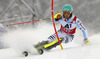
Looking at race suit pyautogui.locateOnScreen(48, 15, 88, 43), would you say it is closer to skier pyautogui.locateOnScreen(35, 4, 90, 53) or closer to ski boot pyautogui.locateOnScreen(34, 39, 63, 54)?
skier pyautogui.locateOnScreen(35, 4, 90, 53)

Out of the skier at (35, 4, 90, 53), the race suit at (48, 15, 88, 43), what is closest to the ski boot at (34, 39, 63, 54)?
the skier at (35, 4, 90, 53)

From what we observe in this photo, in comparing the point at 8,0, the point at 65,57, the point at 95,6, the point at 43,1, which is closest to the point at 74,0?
the point at 95,6

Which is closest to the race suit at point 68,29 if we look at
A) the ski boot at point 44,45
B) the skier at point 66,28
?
the skier at point 66,28

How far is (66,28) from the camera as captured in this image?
4285mm

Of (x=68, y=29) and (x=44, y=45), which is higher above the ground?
(x=68, y=29)

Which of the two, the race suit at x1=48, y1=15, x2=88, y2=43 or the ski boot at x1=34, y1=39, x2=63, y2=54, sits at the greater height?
the race suit at x1=48, y1=15, x2=88, y2=43

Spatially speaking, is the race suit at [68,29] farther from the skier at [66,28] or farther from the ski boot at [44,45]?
the ski boot at [44,45]

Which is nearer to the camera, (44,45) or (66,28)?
(44,45)

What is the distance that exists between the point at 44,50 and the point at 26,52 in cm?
56

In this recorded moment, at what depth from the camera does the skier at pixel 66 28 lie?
13.1 ft

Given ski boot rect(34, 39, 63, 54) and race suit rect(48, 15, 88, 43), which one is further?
race suit rect(48, 15, 88, 43)

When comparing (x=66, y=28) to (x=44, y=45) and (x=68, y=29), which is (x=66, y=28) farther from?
(x=44, y=45)

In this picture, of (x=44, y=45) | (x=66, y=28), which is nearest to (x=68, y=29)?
(x=66, y=28)

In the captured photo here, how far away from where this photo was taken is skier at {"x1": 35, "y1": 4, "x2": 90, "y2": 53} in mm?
3998
